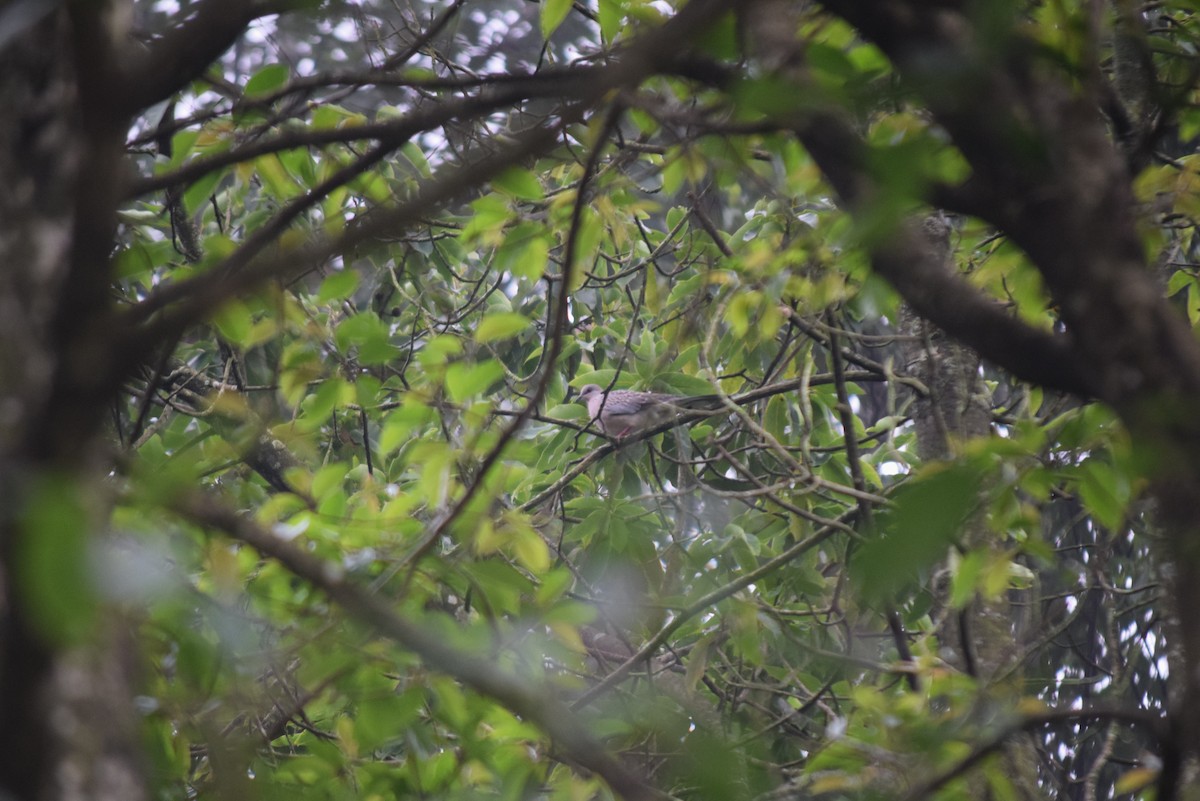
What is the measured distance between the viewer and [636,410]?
5.58 m

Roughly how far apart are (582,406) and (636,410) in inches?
22.2

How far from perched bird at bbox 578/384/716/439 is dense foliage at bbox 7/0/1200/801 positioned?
147 mm

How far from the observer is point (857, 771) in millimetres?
2490

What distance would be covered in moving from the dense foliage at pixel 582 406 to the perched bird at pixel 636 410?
0.48 ft

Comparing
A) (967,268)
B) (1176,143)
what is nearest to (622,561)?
(967,268)

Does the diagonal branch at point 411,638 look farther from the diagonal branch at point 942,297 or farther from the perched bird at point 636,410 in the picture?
the perched bird at point 636,410

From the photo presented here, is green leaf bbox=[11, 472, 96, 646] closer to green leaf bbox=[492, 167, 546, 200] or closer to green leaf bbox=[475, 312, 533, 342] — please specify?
green leaf bbox=[475, 312, 533, 342]

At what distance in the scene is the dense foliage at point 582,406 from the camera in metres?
0.93

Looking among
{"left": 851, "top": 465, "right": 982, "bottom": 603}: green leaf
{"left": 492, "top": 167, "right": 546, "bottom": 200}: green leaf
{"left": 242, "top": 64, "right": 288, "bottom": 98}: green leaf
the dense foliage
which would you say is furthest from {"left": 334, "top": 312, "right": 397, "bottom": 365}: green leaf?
{"left": 851, "top": 465, "right": 982, "bottom": 603}: green leaf

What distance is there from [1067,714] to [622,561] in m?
3.13

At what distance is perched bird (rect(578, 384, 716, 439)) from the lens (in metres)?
4.77

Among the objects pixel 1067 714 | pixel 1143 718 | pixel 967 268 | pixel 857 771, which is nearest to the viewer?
pixel 1143 718

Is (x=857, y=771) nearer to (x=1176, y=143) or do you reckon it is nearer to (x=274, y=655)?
(x=274, y=655)

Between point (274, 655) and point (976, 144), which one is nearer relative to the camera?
point (976, 144)
